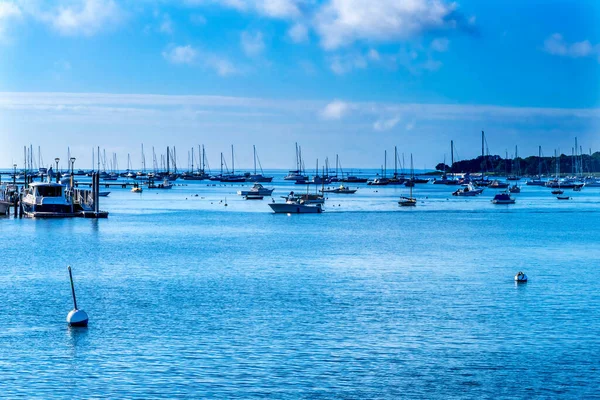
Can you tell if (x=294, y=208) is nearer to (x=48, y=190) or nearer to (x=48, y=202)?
(x=48, y=190)

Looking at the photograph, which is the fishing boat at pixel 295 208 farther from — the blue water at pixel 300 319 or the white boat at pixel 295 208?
the blue water at pixel 300 319

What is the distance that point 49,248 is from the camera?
262 ft

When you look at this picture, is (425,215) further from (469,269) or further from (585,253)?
(469,269)

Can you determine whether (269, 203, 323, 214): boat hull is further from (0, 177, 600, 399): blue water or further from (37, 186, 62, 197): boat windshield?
(0, 177, 600, 399): blue water

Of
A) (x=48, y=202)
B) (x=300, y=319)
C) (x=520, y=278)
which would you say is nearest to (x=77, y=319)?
(x=300, y=319)

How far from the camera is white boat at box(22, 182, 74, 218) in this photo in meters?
115

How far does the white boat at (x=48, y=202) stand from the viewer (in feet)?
376

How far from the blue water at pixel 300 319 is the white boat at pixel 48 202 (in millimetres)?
25699

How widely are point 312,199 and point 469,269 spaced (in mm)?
79196

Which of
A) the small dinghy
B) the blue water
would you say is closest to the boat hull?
the blue water

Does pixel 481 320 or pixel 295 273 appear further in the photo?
pixel 295 273

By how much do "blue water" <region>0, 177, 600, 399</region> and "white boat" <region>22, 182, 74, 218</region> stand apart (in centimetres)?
2570

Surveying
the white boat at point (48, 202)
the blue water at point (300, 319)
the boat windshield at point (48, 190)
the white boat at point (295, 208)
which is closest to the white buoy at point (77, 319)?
the blue water at point (300, 319)

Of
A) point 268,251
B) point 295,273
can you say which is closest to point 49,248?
point 268,251
